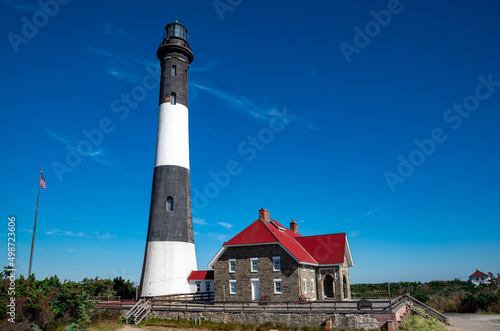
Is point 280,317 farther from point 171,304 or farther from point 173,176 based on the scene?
point 173,176

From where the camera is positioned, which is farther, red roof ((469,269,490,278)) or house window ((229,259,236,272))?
red roof ((469,269,490,278))

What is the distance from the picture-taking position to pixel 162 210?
29859 mm

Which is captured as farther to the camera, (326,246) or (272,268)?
(326,246)

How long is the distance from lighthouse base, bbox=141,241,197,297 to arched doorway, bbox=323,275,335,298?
42.5ft

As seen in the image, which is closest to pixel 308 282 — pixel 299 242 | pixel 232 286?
pixel 299 242

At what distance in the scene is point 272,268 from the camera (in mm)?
28344

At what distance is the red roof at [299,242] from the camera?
29.2m

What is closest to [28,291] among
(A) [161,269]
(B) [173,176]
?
(A) [161,269]

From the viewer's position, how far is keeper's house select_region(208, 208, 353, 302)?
27828mm

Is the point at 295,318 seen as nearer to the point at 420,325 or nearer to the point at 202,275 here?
the point at 420,325

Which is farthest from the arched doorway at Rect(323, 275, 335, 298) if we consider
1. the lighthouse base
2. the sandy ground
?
the lighthouse base

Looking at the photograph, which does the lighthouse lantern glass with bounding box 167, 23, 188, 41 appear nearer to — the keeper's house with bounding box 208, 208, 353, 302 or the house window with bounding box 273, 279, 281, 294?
the keeper's house with bounding box 208, 208, 353, 302

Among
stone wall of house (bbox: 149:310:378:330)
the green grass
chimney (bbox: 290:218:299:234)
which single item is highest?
chimney (bbox: 290:218:299:234)

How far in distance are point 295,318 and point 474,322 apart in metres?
13.3
